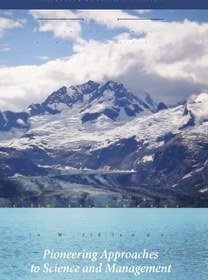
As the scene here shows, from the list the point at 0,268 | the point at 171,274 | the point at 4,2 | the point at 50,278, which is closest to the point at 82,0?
the point at 4,2

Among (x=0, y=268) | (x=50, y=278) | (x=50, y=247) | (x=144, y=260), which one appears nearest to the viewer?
(x=50, y=278)

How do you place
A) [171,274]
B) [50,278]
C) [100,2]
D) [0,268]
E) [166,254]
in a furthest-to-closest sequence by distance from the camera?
[166,254]
[0,268]
[171,274]
[50,278]
[100,2]

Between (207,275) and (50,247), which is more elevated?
(50,247)

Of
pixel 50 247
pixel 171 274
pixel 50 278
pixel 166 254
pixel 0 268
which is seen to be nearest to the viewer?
pixel 50 278

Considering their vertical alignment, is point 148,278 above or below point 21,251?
below

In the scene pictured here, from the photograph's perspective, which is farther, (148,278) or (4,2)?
(148,278)

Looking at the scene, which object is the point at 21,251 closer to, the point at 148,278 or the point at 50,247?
the point at 50,247

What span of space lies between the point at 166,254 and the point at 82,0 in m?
78.9

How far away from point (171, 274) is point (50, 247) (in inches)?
2199

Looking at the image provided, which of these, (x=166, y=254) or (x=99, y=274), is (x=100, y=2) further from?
(x=166, y=254)

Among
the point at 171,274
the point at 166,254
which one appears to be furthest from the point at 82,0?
the point at 166,254

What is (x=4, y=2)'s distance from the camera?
53500 mm

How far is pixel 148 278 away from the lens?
81312 millimetres

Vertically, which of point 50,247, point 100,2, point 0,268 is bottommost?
point 0,268
